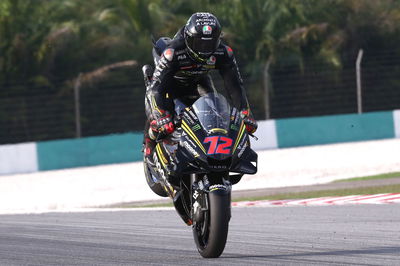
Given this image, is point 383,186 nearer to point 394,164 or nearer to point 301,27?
point 394,164

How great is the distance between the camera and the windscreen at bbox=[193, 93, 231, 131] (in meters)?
7.16

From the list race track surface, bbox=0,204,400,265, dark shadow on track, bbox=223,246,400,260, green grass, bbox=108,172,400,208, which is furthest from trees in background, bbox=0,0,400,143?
dark shadow on track, bbox=223,246,400,260

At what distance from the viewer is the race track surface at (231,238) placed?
722 centimetres

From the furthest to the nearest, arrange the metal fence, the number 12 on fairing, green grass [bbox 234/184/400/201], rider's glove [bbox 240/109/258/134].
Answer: the metal fence < green grass [bbox 234/184/400/201] < rider's glove [bbox 240/109/258/134] < the number 12 on fairing

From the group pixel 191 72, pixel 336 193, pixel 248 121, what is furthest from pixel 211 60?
pixel 336 193

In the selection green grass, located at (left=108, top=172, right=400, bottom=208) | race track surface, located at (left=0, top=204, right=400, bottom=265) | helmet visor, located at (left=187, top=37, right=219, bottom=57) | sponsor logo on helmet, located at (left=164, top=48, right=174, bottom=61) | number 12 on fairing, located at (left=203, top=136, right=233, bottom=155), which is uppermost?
helmet visor, located at (left=187, top=37, right=219, bottom=57)

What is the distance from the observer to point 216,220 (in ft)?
22.7

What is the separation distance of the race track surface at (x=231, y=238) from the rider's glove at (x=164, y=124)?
1.01 meters

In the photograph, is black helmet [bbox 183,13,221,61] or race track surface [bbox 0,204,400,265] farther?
black helmet [bbox 183,13,221,61]

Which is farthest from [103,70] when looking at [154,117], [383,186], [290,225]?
[154,117]

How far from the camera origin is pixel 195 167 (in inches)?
281

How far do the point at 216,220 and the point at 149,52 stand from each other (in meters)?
25.6

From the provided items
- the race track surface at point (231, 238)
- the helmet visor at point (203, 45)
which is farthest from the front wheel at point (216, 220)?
the helmet visor at point (203, 45)

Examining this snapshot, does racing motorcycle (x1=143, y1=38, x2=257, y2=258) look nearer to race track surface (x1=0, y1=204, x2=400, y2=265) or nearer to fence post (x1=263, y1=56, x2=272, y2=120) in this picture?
race track surface (x1=0, y1=204, x2=400, y2=265)
